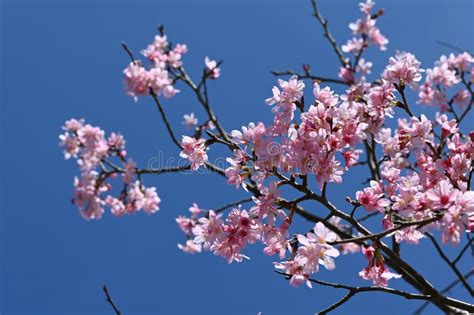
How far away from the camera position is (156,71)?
5.91 metres

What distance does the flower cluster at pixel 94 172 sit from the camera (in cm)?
659

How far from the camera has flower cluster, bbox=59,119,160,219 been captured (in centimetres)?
659

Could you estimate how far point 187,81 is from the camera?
20.2 ft

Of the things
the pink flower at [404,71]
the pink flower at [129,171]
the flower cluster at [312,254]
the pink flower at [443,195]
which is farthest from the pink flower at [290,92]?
the pink flower at [129,171]

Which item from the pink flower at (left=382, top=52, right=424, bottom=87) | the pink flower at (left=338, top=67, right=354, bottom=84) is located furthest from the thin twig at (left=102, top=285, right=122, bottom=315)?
the pink flower at (left=338, top=67, right=354, bottom=84)

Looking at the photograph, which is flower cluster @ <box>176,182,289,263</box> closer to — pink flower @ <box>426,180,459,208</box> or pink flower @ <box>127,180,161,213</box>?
pink flower @ <box>426,180,459,208</box>

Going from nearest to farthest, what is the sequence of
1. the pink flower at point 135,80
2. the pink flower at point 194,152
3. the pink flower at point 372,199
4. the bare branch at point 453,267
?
the pink flower at point 372,199, the pink flower at point 194,152, the bare branch at point 453,267, the pink flower at point 135,80

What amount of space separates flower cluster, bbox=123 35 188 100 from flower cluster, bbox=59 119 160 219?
1171 millimetres

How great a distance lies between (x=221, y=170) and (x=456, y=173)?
3.00 meters

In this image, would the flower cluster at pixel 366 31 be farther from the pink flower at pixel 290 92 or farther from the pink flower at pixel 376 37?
the pink flower at pixel 290 92

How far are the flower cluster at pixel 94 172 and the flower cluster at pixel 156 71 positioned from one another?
1.17 meters

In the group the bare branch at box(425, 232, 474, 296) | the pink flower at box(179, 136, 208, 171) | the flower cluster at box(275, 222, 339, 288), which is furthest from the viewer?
the bare branch at box(425, 232, 474, 296)

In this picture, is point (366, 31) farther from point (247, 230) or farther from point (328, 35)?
point (247, 230)

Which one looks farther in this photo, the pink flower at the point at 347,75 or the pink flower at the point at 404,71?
the pink flower at the point at 347,75
